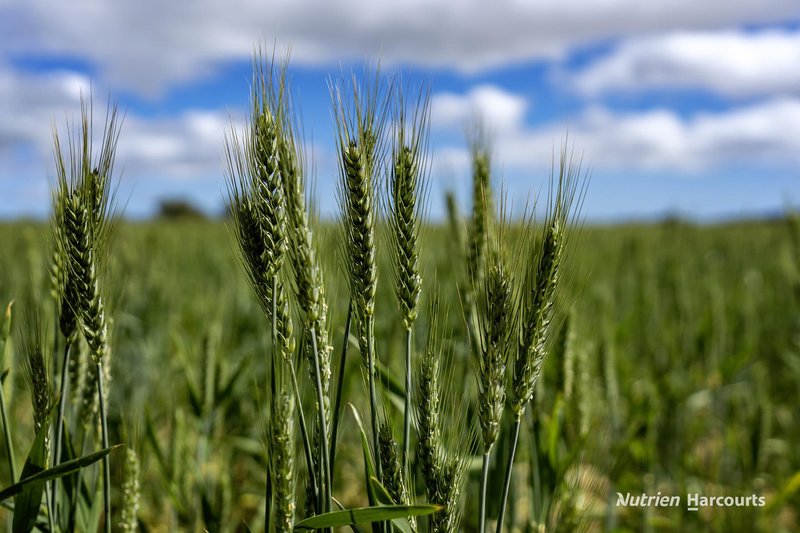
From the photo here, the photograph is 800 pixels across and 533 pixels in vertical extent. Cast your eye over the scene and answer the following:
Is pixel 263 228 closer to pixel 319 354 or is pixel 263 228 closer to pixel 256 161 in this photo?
pixel 256 161

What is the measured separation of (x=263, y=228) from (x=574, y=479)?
119 centimetres

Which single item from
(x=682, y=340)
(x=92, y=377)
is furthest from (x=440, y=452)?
(x=682, y=340)

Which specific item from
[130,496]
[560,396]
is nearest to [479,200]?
[560,396]

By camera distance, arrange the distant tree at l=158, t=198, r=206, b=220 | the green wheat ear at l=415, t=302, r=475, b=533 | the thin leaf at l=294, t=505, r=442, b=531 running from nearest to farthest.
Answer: the thin leaf at l=294, t=505, r=442, b=531, the green wheat ear at l=415, t=302, r=475, b=533, the distant tree at l=158, t=198, r=206, b=220

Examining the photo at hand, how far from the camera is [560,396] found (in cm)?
195

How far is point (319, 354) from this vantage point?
1.08 m

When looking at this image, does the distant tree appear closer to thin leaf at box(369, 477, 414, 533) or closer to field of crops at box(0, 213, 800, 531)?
field of crops at box(0, 213, 800, 531)

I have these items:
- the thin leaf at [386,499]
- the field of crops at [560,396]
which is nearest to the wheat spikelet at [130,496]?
the field of crops at [560,396]

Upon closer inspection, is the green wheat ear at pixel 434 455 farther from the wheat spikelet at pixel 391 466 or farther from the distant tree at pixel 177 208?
the distant tree at pixel 177 208

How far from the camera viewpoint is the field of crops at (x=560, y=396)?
1.90 meters

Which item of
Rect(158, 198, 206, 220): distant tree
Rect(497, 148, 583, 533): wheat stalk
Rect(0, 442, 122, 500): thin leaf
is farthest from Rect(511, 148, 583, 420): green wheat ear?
Rect(158, 198, 206, 220): distant tree

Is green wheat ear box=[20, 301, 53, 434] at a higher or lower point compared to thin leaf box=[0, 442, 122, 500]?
higher

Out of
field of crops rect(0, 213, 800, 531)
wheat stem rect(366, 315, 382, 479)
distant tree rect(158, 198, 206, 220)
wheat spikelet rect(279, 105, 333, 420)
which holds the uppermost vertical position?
distant tree rect(158, 198, 206, 220)

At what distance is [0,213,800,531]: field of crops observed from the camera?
1896 millimetres
